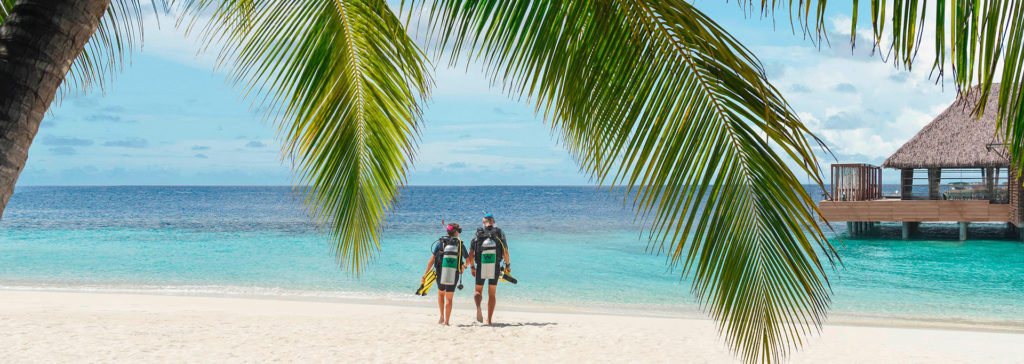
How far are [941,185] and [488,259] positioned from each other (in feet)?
67.7

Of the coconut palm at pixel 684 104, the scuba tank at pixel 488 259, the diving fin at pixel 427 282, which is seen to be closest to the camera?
the coconut palm at pixel 684 104

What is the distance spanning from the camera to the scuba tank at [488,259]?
344 inches

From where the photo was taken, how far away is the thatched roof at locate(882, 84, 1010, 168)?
23688 millimetres

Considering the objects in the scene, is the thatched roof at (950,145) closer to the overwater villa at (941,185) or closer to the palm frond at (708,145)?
the overwater villa at (941,185)

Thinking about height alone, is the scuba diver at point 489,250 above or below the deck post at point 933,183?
below

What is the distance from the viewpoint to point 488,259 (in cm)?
885

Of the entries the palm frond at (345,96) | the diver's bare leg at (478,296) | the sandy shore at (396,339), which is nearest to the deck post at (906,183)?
the sandy shore at (396,339)

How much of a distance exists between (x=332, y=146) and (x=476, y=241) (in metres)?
5.40

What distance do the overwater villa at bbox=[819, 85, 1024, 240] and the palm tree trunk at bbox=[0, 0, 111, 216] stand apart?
2240 cm

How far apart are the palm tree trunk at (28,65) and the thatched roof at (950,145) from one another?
26890 mm

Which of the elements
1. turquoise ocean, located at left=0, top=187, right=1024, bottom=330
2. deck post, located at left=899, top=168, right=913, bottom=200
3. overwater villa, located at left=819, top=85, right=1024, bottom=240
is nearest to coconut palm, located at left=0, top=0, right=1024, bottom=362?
turquoise ocean, located at left=0, top=187, right=1024, bottom=330

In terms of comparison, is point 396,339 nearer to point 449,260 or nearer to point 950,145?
point 449,260

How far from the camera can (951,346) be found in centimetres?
975

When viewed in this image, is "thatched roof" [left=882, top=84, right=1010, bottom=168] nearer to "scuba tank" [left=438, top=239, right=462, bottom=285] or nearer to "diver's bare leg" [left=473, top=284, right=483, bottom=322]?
"diver's bare leg" [left=473, top=284, right=483, bottom=322]
